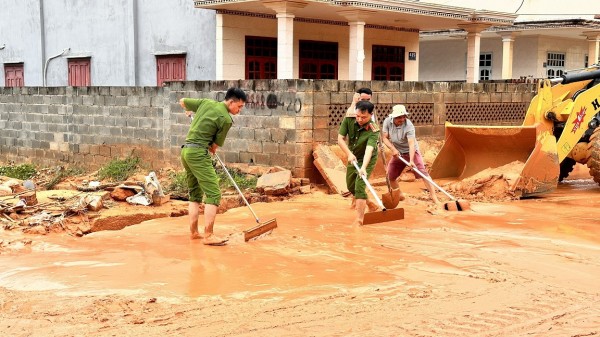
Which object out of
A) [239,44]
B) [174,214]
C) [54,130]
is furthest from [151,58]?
[174,214]

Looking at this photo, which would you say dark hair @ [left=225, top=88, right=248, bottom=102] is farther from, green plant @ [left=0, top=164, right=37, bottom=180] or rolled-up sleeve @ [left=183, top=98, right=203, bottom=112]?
green plant @ [left=0, top=164, right=37, bottom=180]

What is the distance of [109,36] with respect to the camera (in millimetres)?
20297

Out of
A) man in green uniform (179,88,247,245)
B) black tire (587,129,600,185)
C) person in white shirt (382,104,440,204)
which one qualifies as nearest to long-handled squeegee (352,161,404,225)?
person in white shirt (382,104,440,204)

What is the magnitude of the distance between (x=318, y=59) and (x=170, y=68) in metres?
3.95

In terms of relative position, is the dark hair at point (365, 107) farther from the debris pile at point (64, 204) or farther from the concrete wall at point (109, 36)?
the concrete wall at point (109, 36)

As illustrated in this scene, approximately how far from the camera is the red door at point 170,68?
18.5 meters

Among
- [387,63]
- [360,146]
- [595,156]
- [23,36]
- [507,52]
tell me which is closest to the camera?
[360,146]

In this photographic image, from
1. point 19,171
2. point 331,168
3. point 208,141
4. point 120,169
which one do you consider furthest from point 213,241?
point 19,171

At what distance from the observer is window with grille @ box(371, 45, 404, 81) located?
21.0 metres

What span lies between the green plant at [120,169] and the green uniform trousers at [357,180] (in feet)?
18.6

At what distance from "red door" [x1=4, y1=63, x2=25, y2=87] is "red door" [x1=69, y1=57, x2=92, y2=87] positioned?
261cm

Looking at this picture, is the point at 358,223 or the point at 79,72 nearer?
the point at 358,223

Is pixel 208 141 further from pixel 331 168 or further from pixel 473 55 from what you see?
pixel 473 55

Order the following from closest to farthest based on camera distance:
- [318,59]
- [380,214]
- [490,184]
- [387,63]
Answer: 1. [380,214]
2. [490,184]
3. [318,59]
4. [387,63]
